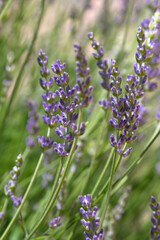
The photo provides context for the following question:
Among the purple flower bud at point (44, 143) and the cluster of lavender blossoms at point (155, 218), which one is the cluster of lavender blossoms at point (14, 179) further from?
the cluster of lavender blossoms at point (155, 218)

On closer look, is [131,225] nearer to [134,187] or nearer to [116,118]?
[134,187]

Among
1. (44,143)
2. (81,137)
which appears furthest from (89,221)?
(81,137)

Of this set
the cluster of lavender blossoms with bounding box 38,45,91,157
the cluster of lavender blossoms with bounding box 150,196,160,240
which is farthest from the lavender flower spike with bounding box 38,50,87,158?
the cluster of lavender blossoms with bounding box 150,196,160,240

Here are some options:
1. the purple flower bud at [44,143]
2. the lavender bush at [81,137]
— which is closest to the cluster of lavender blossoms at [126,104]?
the lavender bush at [81,137]

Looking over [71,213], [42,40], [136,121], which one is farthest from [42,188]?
[42,40]

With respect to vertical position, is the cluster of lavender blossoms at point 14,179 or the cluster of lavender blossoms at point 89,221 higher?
the cluster of lavender blossoms at point 14,179

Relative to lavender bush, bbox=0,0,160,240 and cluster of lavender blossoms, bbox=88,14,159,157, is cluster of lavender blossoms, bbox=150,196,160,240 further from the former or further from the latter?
cluster of lavender blossoms, bbox=88,14,159,157

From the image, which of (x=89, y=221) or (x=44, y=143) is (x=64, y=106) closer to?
(x=44, y=143)

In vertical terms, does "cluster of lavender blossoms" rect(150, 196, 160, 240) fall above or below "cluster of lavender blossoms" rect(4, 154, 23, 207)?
below

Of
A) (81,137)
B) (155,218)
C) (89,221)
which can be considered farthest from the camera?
(81,137)
